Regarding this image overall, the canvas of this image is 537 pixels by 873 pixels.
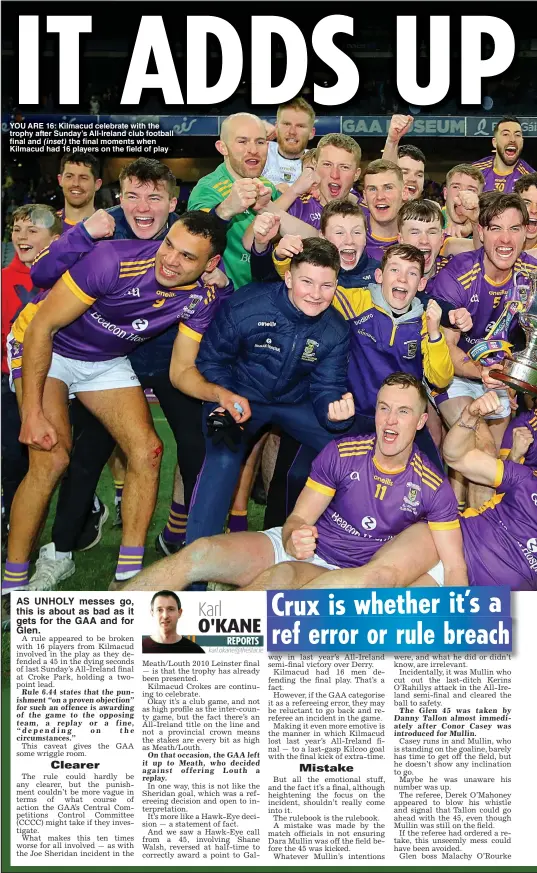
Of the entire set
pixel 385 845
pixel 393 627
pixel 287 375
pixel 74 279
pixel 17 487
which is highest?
pixel 74 279

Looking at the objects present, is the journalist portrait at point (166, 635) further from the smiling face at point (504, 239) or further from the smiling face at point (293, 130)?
the smiling face at point (293, 130)

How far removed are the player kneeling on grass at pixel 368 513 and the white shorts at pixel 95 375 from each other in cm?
102

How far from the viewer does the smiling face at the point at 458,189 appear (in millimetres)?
5723

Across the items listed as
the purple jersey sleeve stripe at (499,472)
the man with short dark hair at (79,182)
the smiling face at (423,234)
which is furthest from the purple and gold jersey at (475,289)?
the man with short dark hair at (79,182)

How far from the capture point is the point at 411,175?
18.6 ft

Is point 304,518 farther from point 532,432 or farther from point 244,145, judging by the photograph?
point 244,145

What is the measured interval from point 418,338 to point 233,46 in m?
1.82

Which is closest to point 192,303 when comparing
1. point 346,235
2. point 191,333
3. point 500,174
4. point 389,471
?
point 191,333

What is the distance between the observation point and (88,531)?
5812 mm

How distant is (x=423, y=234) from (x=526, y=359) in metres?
0.88

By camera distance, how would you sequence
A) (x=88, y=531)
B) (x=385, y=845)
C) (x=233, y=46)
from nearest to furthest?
(x=385, y=845), (x=233, y=46), (x=88, y=531)

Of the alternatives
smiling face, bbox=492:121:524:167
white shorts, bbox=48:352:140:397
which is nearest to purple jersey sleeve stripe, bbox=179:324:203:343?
white shorts, bbox=48:352:140:397

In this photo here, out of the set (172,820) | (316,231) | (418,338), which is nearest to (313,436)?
(418,338)

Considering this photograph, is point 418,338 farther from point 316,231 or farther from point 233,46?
point 233,46
